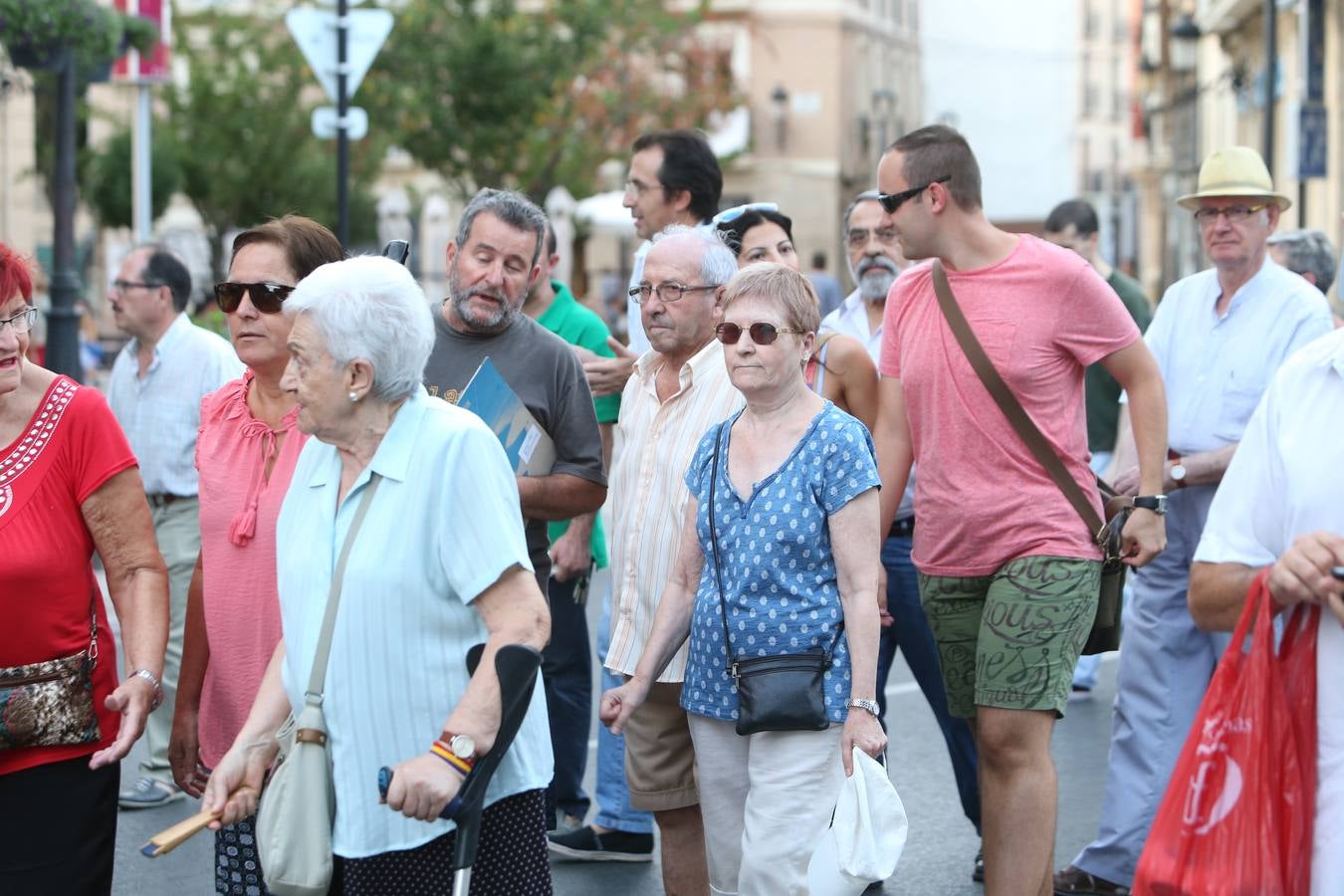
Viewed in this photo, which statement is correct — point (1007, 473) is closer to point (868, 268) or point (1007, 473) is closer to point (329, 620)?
point (868, 268)

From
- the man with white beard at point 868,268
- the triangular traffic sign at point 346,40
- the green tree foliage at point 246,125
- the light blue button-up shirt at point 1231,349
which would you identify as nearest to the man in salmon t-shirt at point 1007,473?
the light blue button-up shirt at point 1231,349

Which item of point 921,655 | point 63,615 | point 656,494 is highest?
point 656,494

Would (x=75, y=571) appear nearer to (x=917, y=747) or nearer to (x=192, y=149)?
(x=917, y=747)

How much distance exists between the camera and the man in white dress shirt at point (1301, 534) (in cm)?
295

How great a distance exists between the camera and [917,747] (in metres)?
7.96

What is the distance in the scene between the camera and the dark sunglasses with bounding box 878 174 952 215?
5.14m

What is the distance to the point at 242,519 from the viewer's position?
4066mm

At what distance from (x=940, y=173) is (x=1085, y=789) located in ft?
10.2

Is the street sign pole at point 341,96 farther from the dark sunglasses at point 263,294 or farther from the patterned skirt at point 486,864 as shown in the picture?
the patterned skirt at point 486,864

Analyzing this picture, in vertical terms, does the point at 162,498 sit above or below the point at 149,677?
above

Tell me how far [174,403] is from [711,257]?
3.09 m

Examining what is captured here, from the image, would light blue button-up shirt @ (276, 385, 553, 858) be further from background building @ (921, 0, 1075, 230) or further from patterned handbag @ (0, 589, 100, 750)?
background building @ (921, 0, 1075, 230)

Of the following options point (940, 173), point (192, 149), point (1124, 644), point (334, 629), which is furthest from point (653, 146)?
point (192, 149)

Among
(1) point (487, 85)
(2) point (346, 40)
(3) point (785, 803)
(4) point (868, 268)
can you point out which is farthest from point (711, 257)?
(1) point (487, 85)
